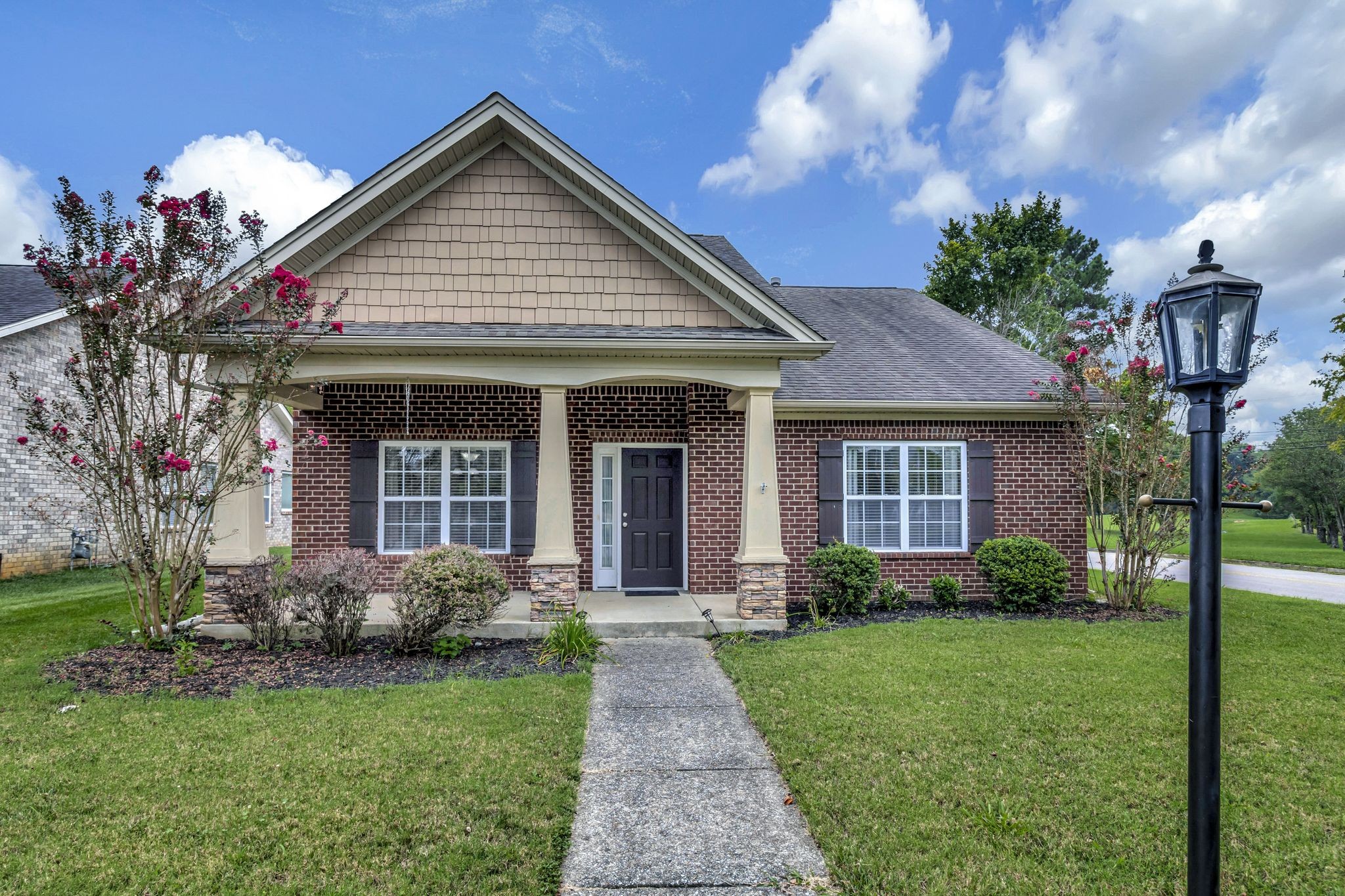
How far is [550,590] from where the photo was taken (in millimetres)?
7523

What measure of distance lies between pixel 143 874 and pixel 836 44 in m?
13.3

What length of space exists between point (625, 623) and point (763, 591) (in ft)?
5.30

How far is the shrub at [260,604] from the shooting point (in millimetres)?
6891

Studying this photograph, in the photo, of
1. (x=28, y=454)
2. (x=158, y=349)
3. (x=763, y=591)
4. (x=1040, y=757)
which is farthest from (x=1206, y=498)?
(x=28, y=454)

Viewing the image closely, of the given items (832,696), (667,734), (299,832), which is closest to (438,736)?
(299,832)

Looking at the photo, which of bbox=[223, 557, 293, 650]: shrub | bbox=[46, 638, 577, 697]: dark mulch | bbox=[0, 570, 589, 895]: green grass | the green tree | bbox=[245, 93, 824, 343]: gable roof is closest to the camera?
bbox=[0, 570, 589, 895]: green grass

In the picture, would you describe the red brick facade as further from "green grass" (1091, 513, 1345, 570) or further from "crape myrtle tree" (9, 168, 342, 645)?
"crape myrtle tree" (9, 168, 342, 645)

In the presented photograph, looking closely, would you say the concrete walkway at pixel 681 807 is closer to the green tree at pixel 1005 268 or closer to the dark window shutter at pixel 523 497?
the dark window shutter at pixel 523 497

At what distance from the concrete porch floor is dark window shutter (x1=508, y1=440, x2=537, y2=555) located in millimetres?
1088

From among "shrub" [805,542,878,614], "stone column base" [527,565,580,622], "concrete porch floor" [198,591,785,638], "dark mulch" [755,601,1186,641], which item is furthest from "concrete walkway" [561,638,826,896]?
"shrub" [805,542,878,614]

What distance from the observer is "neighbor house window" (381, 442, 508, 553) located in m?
9.41

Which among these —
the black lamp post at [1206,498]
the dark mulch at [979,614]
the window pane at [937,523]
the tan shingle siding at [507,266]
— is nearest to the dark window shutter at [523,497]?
the tan shingle siding at [507,266]

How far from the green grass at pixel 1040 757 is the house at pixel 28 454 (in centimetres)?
1033

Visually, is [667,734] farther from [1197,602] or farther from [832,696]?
[1197,602]
